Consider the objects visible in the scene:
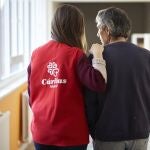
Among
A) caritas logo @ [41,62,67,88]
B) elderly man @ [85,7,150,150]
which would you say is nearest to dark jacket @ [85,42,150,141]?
elderly man @ [85,7,150,150]

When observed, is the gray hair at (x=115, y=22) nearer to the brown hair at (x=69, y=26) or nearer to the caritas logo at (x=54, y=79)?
the brown hair at (x=69, y=26)

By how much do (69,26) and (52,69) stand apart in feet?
0.79

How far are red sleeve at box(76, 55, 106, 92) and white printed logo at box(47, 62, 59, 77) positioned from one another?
12 centimetres

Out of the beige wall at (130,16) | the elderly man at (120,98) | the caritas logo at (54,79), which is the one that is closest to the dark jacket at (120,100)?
the elderly man at (120,98)

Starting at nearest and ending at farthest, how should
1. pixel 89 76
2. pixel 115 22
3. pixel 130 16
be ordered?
pixel 89 76
pixel 115 22
pixel 130 16

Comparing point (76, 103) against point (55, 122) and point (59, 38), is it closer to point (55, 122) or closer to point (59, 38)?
point (55, 122)

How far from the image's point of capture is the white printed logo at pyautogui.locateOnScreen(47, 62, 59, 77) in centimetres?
189

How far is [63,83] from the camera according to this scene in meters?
1.88

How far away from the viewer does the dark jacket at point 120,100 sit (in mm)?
1899

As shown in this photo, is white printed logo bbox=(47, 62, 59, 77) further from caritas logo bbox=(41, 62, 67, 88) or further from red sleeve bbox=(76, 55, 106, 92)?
red sleeve bbox=(76, 55, 106, 92)

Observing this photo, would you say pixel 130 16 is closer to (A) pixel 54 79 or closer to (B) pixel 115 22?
(B) pixel 115 22

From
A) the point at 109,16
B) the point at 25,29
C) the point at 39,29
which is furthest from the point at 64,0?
the point at 109,16

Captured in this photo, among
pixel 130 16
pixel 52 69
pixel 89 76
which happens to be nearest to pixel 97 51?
pixel 89 76

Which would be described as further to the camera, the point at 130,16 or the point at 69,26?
the point at 130,16
